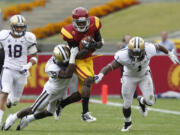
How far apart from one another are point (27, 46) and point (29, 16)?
23.0 m

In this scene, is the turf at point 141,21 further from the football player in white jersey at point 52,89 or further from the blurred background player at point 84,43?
the football player in white jersey at point 52,89

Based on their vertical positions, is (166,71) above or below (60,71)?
below

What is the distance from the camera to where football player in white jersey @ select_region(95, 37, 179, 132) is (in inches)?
398

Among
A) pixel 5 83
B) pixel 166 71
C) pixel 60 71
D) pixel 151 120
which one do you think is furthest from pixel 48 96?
pixel 166 71

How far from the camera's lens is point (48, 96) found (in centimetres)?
1043

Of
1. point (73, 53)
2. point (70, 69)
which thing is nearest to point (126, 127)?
point (70, 69)

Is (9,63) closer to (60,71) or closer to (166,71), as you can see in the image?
(60,71)

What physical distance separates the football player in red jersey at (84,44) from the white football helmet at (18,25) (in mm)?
716

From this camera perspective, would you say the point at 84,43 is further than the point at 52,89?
Yes

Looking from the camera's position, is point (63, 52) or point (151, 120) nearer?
point (63, 52)

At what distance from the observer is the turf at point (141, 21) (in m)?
30.0

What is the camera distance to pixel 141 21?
1251 inches

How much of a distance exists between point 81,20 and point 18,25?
3.67ft

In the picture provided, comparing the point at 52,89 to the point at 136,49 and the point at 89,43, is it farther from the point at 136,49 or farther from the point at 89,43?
the point at 136,49
